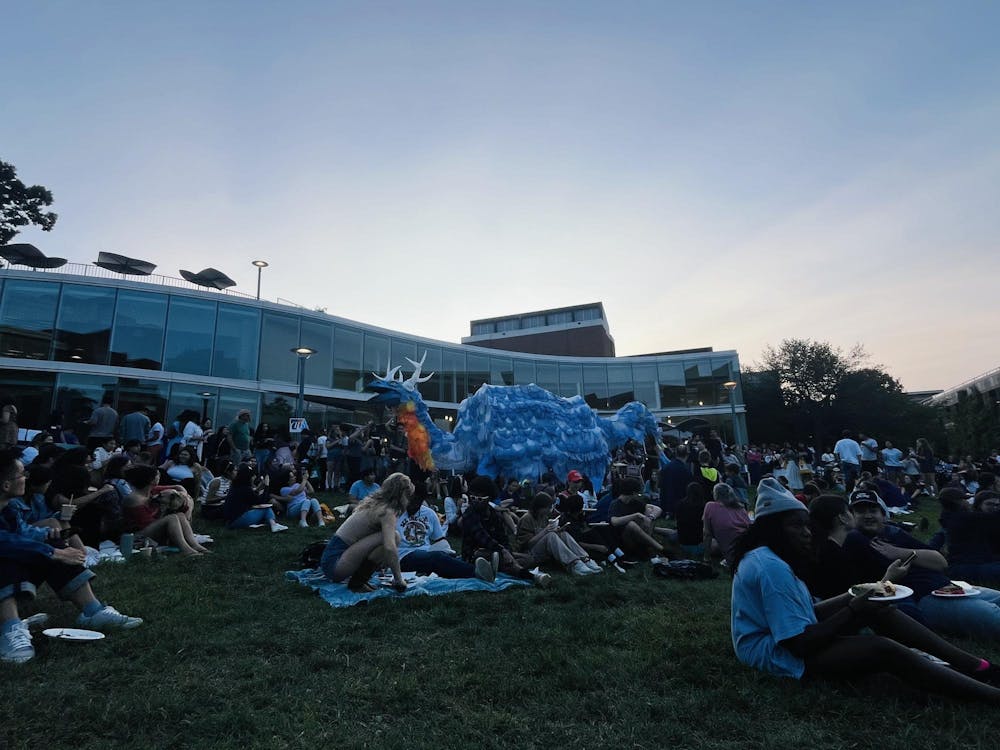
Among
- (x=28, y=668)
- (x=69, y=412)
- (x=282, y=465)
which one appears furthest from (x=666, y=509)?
(x=69, y=412)

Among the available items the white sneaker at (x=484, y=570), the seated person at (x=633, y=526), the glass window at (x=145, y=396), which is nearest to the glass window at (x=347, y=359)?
the glass window at (x=145, y=396)

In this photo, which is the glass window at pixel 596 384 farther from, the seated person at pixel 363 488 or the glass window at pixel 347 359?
the seated person at pixel 363 488

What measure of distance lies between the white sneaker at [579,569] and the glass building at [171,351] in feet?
35.8

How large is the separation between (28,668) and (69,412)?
19.5 metres

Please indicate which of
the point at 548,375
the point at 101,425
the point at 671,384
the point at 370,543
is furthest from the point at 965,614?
the point at 671,384

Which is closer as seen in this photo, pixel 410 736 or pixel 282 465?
pixel 410 736

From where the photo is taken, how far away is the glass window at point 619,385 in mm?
Result: 39094

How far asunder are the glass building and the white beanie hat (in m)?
14.3

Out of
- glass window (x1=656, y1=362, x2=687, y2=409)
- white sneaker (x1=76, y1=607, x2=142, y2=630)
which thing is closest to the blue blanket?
white sneaker (x1=76, y1=607, x2=142, y2=630)

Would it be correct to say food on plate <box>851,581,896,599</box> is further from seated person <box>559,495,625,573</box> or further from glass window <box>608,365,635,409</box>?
glass window <box>608,365,635,409</box>

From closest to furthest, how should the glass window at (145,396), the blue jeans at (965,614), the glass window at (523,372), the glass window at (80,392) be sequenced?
the blue jeans at (965,614), the glass window at (80,392), the glass window at (145,396), the glass window at (523,372)

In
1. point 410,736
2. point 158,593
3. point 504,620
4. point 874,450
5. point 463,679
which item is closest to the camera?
point 410,736

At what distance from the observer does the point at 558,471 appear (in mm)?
16094

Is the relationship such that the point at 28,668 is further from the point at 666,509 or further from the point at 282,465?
the point at 666,509
